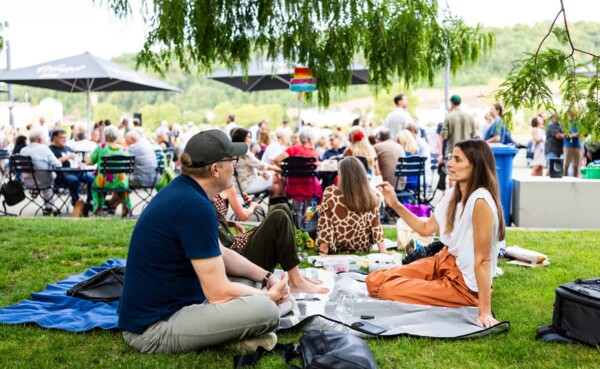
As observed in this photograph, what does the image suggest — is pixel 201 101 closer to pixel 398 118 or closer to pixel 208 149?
pixel 398 118

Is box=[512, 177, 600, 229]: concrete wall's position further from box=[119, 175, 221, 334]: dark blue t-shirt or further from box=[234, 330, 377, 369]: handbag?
box=[119, 175, 221, 334]: dark blue t-shirt

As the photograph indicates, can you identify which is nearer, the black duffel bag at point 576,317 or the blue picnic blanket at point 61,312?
the black duffel bag at point 576,317

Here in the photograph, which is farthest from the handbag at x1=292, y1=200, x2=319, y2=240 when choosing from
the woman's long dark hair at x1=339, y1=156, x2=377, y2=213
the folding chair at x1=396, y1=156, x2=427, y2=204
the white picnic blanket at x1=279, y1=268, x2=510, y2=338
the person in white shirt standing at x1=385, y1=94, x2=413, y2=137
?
the person in white shirt standing at x1=385, y1=94, x2=413, y2=137

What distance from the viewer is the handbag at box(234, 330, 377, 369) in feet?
10.8

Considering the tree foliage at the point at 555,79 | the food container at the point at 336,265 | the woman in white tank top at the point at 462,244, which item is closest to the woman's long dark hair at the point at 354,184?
the food container at the point at 336,265

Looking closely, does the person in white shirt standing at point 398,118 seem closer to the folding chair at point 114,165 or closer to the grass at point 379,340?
the folding chair at point 114,165

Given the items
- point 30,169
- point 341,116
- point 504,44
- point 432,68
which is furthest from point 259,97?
point 432,68

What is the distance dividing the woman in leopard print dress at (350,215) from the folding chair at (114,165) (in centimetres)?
427

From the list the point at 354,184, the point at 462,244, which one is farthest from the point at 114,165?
the point at 462,244

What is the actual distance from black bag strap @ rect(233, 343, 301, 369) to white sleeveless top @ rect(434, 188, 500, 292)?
1.43m

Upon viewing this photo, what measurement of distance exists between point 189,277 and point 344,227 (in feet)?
11.2

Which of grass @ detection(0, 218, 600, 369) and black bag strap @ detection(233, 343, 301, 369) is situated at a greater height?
black bag strap @ detection(233, 343, 301, 369)

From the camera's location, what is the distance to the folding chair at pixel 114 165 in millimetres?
10070

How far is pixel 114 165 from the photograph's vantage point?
1012 centimetres
